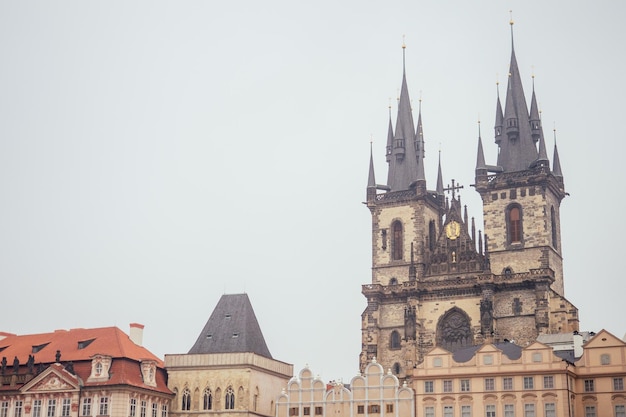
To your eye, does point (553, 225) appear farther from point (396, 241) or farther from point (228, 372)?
point (228, 372)

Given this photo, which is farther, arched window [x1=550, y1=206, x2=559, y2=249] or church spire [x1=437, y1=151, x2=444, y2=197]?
church spire [x1=437, y1=151, x2=444, y2=197]

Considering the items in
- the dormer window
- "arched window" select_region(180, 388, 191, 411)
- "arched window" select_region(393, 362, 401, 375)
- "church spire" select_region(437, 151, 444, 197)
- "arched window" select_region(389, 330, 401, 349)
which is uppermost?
"church spire" select_region(437, 151, 444, 197)

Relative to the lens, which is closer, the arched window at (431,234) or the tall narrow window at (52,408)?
the tall narrow window at (52,408)

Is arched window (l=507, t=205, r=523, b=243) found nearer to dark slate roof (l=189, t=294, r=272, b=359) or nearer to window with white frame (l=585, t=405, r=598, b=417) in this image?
window with white frame (l=585, t=405, r=598, b=417)

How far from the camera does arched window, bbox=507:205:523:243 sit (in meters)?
93.1

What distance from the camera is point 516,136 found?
319 feet

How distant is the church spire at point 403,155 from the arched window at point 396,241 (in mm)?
3953

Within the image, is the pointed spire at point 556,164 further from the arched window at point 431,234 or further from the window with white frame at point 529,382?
the window with white frame at point 529,382

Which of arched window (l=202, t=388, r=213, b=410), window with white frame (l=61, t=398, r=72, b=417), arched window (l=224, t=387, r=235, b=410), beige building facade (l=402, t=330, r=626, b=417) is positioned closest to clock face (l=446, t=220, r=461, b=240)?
beige building facade (l=402, t=330, r=626, b=417)

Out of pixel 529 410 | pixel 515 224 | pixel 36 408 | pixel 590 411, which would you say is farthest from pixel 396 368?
pixel 36 408

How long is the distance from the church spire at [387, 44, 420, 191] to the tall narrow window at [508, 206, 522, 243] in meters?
10.8

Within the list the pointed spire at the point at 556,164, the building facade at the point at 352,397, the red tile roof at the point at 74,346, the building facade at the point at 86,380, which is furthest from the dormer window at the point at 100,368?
the pointed spire at the point at 556,164

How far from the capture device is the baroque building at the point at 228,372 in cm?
7462

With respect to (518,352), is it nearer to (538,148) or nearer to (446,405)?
(446,405)
